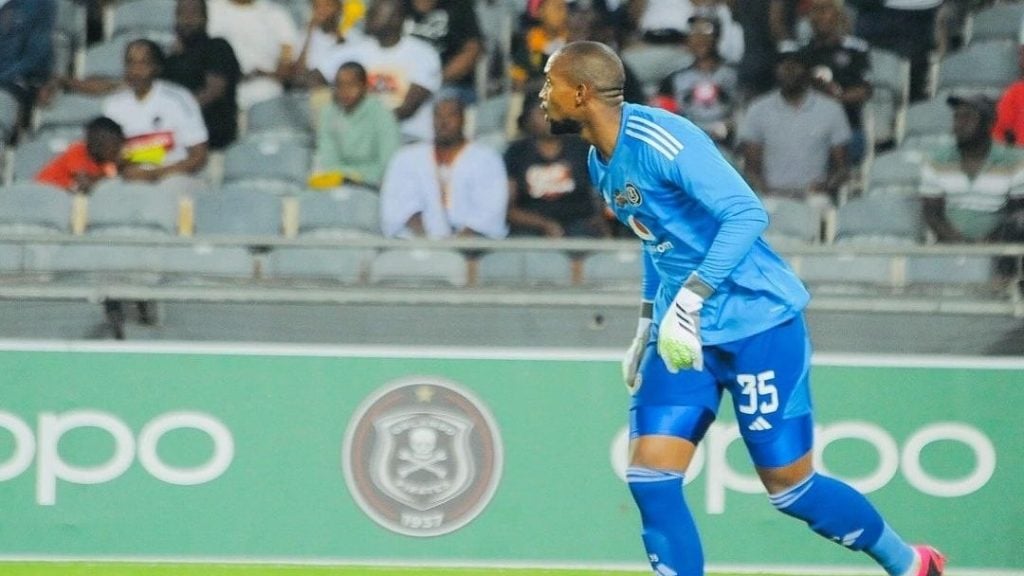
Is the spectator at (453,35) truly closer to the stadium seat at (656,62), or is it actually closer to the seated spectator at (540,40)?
the seated spectator at (540,40)

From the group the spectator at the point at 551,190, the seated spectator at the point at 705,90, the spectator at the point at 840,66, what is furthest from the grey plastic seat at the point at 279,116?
the spectator at the point at 840,66

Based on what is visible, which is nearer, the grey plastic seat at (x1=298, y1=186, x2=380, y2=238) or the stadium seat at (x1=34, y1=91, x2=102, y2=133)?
the grey plastic seat at (x1=298, y1=186, x2=380, y2=238)

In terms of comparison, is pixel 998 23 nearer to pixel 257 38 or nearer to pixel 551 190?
pixel 551 190

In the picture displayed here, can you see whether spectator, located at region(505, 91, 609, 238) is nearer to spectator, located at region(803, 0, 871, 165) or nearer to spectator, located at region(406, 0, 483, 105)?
spectator, located at region(406, 0, 483, 105)

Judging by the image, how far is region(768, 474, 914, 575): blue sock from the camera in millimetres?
5328

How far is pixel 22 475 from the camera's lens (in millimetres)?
7074

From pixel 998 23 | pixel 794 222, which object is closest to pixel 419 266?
pixel 794 222

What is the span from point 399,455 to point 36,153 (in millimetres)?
3868

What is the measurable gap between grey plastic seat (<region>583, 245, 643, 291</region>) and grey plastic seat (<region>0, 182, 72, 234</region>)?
9.37 feet

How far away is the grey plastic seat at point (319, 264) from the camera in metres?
7.46

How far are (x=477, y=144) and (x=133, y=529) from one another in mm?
3028

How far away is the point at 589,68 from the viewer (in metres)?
5.10

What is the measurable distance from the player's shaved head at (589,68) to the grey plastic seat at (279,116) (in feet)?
17.2

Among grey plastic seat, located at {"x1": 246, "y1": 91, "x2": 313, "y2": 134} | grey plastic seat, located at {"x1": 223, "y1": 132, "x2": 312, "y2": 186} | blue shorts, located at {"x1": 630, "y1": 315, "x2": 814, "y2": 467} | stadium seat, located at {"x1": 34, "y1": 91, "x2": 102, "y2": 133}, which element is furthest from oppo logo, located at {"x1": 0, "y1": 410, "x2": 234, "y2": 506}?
stadium seat, located at {"x1": 34, "y1": 91, "x2": 102, "y2": 133}
